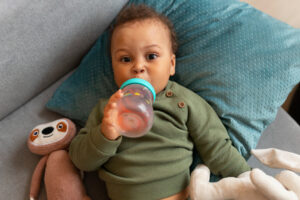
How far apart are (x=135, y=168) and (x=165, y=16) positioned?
68 cm

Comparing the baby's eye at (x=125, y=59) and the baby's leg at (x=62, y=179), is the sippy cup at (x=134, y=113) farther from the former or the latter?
the baby's leg at (x=62, y=179)

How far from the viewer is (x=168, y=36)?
102cm

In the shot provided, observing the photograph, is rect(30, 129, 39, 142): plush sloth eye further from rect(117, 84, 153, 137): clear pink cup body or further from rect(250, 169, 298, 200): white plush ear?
rect(250, 169, 298, 200): white plush ear

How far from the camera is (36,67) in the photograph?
1.17 meters

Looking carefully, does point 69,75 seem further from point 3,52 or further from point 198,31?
point 198,31

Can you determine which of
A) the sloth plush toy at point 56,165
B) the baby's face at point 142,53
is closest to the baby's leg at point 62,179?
the sloth plush toy at point 56,165

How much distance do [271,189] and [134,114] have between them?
1.44 feet

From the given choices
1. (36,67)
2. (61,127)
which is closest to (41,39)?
(36,67)

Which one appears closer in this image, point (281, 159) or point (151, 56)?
point (281, 159)

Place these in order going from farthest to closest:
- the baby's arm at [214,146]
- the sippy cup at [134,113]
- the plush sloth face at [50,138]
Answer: the plush sloth face at [50,138] → the baby's arm at [214,146] → the sippy cup at [134,113]

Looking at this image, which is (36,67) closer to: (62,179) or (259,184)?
(62,179)

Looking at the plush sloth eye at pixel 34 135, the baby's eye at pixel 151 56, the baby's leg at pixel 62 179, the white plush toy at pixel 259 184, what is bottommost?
the baby's leg at pixel 62 179

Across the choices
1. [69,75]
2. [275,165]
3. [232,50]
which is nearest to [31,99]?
[69,75]

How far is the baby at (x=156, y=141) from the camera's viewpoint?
89 centimetres
